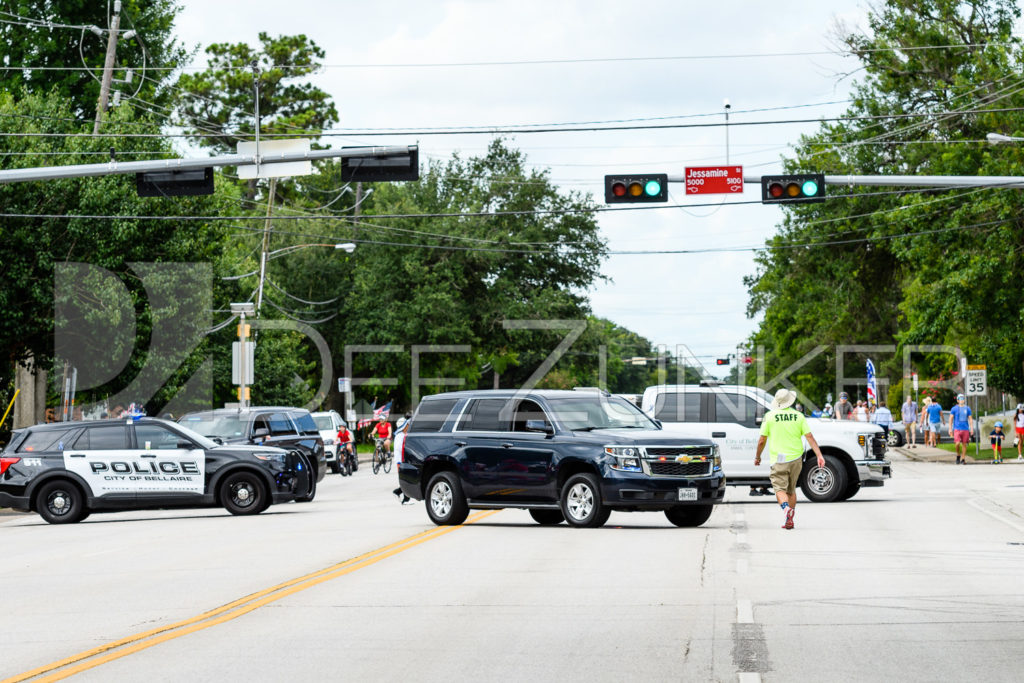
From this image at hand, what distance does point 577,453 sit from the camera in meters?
19.9

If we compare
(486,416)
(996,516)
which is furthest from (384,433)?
(996,516)

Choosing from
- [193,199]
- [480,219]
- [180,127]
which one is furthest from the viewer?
[180,127]

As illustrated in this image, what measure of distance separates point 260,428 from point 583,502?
12889 mm

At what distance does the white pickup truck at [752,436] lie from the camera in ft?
80.8

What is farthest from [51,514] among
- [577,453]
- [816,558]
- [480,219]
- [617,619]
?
[480,219]

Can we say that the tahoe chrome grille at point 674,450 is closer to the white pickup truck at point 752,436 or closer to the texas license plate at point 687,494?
the texas license plate at point 687,494

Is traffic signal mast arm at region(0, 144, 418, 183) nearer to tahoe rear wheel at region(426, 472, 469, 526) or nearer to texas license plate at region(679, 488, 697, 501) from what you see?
tahoe rear wheel at region(426, 472, 469, 526)

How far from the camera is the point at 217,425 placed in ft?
100

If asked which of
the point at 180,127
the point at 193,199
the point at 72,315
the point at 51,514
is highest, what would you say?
the point at 180,127

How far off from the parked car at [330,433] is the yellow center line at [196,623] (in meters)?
27.3

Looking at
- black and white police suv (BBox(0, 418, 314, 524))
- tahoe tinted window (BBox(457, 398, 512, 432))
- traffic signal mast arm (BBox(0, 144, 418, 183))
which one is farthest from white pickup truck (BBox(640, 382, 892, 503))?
black and white police suv (BBox(0, 418, 314, 524))

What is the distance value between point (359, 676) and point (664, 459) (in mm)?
11173

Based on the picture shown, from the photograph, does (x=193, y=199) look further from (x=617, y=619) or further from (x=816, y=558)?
(x=617, y=619)

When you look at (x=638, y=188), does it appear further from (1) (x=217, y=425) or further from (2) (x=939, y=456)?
(2) (x=939, y=456)
